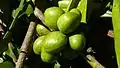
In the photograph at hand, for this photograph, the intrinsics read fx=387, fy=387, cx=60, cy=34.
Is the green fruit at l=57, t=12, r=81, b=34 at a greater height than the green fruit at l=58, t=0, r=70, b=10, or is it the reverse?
the green fruit at l=58, t=0, r=70, b=10

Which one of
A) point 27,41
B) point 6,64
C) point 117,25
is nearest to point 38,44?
point 27,41

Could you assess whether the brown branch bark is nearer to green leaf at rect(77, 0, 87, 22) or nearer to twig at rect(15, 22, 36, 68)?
twig at rect(15, 22, 36, 68)

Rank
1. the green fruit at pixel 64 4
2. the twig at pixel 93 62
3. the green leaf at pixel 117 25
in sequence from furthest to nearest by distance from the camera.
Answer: the green fruit at pixel 64 4, the twig at pixel 93 62, the green leaf at pixel 117 25

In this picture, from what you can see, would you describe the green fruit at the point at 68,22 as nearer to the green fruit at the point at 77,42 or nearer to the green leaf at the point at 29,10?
the green fruit at the point at 77,42

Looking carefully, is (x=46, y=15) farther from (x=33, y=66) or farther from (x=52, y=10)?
(x=33, y=66)

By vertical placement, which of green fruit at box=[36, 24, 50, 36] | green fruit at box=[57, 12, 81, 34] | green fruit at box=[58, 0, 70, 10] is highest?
green fruit at box=[58, 0, 70, 10]

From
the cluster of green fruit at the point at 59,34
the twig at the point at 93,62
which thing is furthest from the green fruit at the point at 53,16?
the twig at the point at 93,62

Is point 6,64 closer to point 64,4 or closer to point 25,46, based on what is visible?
point 25,46

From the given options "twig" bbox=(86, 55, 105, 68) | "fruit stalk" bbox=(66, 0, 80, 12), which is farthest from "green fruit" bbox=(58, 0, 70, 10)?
"twig" bbox=(86, 55, 105, 68)

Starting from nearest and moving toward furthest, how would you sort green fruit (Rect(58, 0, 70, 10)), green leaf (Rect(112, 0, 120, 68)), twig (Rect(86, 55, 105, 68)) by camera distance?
green leaf (Rect(112, 0, 120, 68))
twig (Rect(86, 55, 105, 68))
green fruit (Rect(58, 0, 70, 10))

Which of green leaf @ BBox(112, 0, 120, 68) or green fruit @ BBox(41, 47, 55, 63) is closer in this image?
green leaf @ BBox(112, 0, 120, 68)
